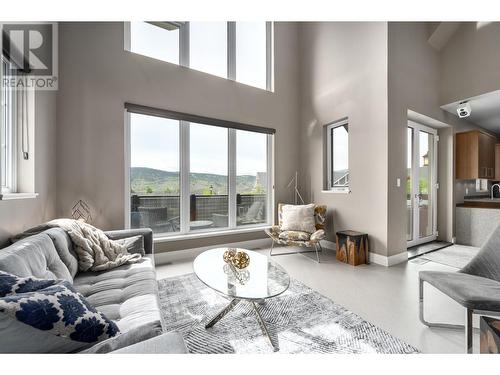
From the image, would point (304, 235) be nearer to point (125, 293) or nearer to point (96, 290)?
point (125, 293)

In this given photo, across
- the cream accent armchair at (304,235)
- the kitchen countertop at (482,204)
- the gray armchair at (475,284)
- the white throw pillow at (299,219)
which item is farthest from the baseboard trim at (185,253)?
the kitchen countertop at (482,204)

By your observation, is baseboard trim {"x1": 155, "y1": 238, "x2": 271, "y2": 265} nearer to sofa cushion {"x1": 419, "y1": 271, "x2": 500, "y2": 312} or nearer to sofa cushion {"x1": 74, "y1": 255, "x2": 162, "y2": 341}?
sofa cushion {"x1": 74, "y1": 255, "x2": 162, "y2": 341}

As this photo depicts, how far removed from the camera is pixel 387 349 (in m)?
1.43

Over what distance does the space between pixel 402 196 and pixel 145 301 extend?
11.1 feet

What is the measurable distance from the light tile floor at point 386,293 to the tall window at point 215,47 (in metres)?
3.08

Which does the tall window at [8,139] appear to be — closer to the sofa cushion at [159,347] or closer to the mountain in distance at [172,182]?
the mountain in distance at [172,182]

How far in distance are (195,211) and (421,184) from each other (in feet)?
13.0

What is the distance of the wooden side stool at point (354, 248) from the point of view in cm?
303

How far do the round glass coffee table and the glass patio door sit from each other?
9.66ft

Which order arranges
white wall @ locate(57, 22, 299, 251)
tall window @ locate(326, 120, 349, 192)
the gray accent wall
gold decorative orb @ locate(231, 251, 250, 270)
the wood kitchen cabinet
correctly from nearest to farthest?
the gray accent wall → gold decorative orb @ locate(231, 251, 250, 270) → white wall @ locate(57, 22, 299, 251) → tall window @ locate(326, 120, 349, 192) → the wood kitchen cabinet

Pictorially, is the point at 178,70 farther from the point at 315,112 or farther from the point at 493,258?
the point at 493,258

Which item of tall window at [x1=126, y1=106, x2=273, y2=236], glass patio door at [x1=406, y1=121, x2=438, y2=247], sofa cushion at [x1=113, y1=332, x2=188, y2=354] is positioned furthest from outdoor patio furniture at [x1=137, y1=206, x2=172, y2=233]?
glass patio door at [x1=406, y1=121, x2=438, y2=247]

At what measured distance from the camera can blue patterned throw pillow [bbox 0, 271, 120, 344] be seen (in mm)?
697

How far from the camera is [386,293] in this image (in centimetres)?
224
